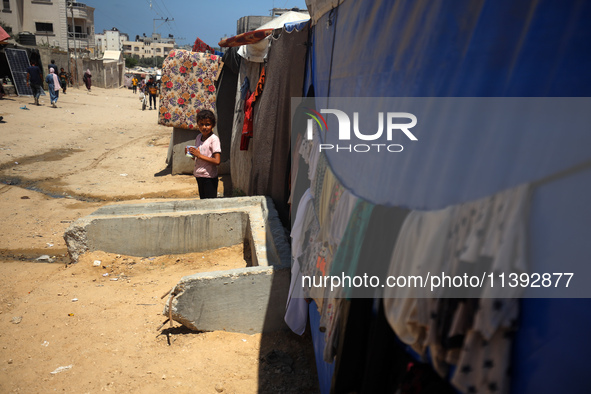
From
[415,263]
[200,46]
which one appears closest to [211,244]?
[415,263]

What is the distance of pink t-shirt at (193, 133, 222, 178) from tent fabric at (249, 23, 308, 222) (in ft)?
2.02

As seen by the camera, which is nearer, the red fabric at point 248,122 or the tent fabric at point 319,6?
the tent fabric at point 319,6

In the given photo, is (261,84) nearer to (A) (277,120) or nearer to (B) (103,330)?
(A) (277,120)

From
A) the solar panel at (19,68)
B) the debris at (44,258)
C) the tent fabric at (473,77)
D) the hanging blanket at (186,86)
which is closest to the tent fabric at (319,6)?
the tent fabric at (473,77)

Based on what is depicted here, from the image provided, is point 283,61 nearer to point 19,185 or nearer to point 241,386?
point 241,386

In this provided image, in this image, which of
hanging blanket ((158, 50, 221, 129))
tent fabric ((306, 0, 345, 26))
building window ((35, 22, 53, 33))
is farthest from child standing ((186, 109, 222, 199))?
building window ((35, 22, 53, 33))

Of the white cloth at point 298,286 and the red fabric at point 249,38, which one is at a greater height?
the red fabric at point 249,38

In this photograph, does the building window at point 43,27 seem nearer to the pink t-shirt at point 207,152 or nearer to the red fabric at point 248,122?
the red fabric at point 248,122

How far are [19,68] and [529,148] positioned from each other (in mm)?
25524

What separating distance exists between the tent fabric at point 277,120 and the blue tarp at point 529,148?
9.51 ft

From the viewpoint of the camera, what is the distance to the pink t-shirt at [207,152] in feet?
16.4

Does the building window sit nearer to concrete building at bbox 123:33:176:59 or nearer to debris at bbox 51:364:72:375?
debris at bbox 51:364:72:375

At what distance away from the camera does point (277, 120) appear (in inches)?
194

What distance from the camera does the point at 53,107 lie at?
Result: 18.3m
